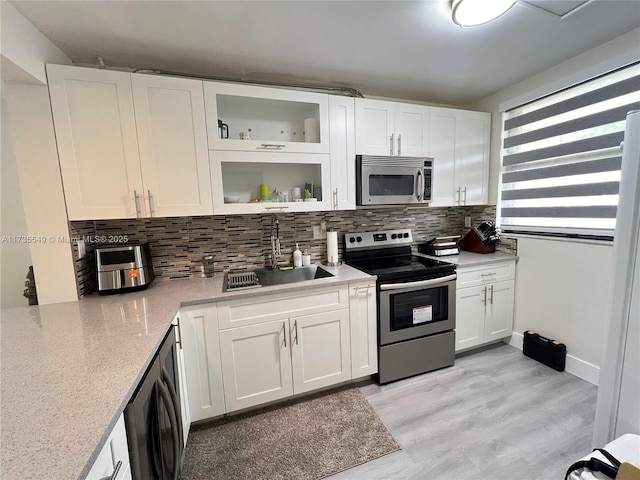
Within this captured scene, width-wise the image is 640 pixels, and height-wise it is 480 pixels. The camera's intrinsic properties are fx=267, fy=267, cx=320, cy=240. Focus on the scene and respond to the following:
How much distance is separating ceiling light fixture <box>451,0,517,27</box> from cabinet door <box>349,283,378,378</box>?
1640 millimetres

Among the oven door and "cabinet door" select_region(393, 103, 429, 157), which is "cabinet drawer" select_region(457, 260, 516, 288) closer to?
the oven door

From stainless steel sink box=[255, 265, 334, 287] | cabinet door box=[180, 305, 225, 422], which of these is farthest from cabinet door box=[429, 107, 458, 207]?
cabinet door box=[180, 305, 225, 422]

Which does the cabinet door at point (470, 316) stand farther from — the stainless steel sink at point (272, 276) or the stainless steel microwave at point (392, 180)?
the stainless steel sink at point (272, 276)

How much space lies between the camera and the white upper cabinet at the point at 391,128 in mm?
2168

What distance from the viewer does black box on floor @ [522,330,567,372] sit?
217cm

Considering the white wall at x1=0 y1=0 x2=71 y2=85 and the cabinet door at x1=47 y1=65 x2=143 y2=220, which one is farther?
the cabinet door at x1=47 y1=65 x2=143 y2=220

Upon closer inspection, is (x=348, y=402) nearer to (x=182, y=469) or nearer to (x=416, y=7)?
(x=182, y=469)

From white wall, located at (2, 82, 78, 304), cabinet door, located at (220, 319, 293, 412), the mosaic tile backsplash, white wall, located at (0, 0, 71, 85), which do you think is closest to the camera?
white wall, located at (0, 0, 71, 85)

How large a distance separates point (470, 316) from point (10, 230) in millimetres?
3853

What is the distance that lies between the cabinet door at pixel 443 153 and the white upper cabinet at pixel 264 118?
3.47 ft

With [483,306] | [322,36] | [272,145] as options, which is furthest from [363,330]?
[322,36]

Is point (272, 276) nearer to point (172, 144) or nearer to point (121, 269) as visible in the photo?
point (121, 269)

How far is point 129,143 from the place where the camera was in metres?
1.65

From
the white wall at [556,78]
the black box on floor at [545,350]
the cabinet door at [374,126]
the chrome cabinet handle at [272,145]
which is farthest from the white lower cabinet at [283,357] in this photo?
the white wall at [556,78]
